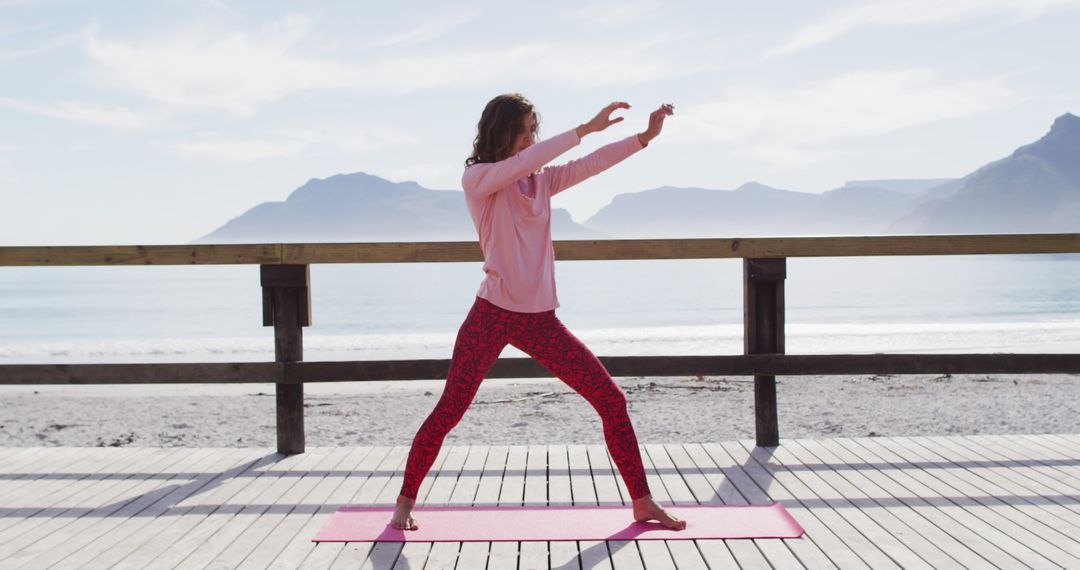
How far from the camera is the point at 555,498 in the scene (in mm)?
3777

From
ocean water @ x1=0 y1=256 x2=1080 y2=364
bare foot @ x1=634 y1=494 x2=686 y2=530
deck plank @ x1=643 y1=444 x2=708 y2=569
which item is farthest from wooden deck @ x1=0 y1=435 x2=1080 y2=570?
ocean water @ x1=0 y1=256 x2=1080 y2=364

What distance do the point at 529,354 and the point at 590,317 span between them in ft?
85.9

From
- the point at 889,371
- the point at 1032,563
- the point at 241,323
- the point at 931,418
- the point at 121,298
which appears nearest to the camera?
the point at 1032,563

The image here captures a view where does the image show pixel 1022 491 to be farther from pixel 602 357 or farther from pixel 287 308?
pixel 287 308

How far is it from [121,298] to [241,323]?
48.4ft

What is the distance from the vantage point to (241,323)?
1067 inches

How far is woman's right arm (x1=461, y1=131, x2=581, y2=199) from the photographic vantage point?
2875mm

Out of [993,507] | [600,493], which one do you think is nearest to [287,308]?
[600,493]

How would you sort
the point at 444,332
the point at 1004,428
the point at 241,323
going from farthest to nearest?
1. the point at 241,323
2. the point at 444,332
3. the point at 1004,428

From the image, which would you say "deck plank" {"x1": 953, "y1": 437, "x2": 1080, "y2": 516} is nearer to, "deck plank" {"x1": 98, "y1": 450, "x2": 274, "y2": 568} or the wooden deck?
the wooden deck

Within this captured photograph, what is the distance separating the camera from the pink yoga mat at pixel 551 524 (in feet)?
10.5

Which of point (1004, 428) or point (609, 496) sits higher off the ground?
point (609, 496)

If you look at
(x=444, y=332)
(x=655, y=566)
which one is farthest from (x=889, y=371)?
(x=444, y=332)

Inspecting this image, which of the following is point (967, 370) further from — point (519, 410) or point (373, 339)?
point (373, 339)
